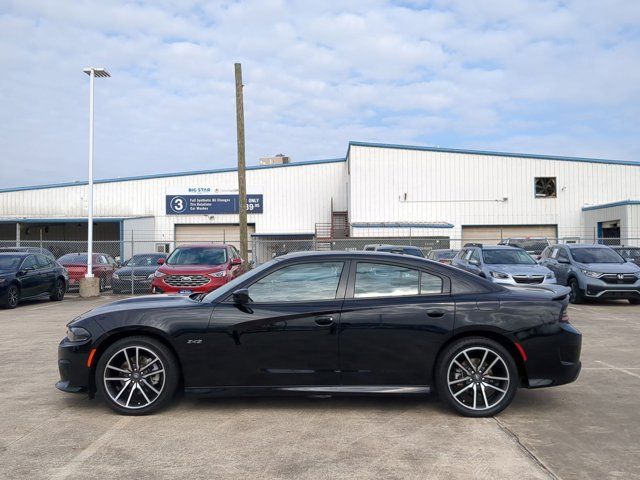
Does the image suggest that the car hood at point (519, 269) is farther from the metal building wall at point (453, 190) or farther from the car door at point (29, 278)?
the metal building wall at point (453, 190)

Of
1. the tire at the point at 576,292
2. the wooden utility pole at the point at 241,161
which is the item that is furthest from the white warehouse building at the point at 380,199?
the tire at the point at 576,292

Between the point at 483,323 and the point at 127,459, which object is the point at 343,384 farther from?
the point at 127,459

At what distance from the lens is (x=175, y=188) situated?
138 feet

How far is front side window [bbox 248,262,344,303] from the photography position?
5.61 metres

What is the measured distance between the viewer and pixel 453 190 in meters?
38.4

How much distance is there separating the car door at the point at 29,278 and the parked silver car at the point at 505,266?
11.2m

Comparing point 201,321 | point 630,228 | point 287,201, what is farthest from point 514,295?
point 287,201

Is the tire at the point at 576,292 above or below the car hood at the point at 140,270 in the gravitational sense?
below

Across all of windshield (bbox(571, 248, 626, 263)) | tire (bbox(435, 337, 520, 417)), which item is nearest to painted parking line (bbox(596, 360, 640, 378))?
tire (bbox(435, 337, 520, 417))

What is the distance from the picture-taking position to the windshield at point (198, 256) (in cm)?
1426

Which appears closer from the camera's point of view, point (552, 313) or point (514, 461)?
point (514, 461)

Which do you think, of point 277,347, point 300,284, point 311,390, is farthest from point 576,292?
point 277,347

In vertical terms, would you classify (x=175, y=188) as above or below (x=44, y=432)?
above

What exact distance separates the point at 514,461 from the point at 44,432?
3695mm
